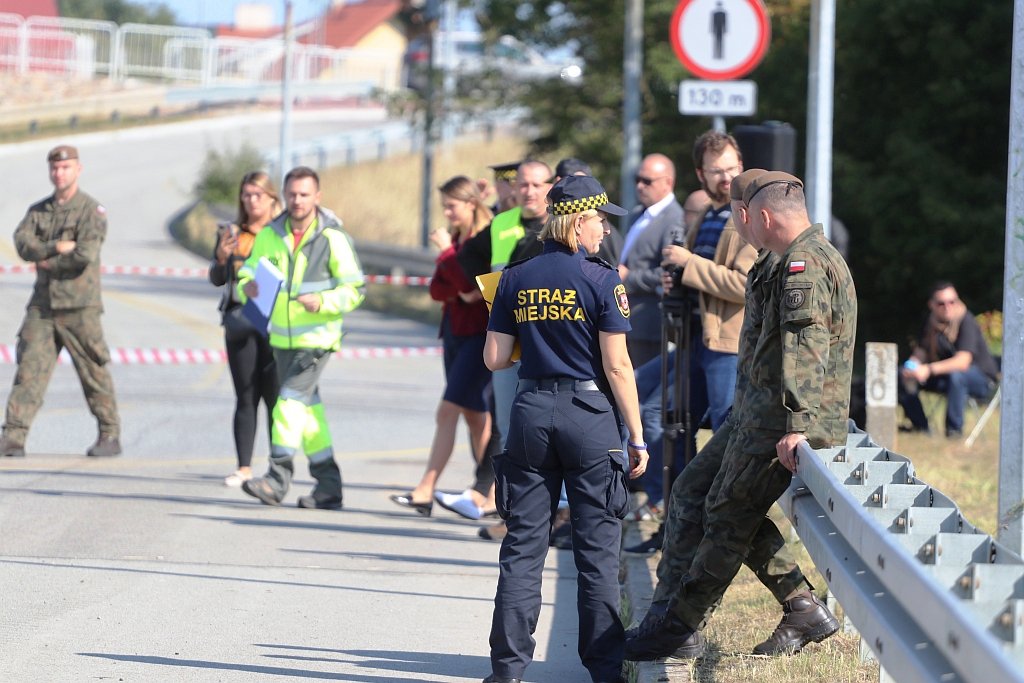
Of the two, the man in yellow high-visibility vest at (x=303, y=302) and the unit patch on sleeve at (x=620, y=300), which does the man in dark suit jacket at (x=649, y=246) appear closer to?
the man in yellow high-visibility vest at (x=303, y=302)

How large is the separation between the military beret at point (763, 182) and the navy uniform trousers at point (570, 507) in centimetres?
85

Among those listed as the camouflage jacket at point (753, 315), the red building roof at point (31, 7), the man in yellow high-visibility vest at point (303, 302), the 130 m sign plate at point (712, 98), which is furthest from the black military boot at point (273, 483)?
the red building roof at point (31, 7)

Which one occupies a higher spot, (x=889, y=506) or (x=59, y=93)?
(x=59, y=93)

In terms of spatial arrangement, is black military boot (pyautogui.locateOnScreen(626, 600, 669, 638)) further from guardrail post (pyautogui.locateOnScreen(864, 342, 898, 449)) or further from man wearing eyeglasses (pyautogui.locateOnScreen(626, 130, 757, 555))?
guardrail post (pyautogui.locateOnScreen(864, 342, 898, 449))

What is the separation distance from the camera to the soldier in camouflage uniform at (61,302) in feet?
36.2

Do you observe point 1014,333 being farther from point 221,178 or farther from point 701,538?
point 221,178

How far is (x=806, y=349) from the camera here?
5.36 m

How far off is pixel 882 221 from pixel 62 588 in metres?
13.6

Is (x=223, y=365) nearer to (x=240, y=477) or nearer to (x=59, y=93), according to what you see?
(x=240, y=477)

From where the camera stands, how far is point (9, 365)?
16719 mm

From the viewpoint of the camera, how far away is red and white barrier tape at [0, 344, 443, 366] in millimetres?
16094

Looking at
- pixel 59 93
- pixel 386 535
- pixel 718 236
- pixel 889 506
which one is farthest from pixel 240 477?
pixel 59 93

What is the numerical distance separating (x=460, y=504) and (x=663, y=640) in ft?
12.5

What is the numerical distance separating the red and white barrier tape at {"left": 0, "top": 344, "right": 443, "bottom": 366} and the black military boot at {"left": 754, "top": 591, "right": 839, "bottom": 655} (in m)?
10.1
